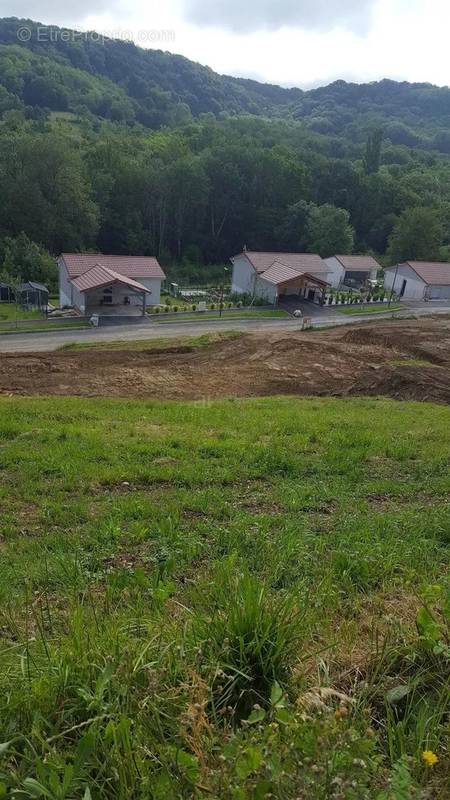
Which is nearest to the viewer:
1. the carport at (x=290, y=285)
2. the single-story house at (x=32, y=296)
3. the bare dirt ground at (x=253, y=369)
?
the bare dirt ground at (x=253, y=369)

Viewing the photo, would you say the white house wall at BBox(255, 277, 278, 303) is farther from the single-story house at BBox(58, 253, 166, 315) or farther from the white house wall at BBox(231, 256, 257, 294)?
the single-story house at BBox(58, 253, 166, 315)

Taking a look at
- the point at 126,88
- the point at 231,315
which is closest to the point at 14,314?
the point at 231,315

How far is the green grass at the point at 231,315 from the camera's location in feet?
133

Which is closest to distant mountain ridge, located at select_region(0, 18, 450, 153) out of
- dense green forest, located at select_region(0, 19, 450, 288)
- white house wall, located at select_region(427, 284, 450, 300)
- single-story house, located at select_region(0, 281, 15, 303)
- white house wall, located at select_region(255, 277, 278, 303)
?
dense green forest, located at select_region(0, 19, 450, 288)

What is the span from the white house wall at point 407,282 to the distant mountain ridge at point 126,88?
291 feet

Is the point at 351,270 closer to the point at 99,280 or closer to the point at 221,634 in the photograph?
the point at 99,280

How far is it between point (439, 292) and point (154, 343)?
3776cm

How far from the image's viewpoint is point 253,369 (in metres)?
23.8

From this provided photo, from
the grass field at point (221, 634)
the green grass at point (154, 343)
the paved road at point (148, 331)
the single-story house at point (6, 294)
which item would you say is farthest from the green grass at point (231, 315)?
the grass field at point (221, 634)

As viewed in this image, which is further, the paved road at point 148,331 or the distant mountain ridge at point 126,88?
the distant mountain ridge at point 126,88

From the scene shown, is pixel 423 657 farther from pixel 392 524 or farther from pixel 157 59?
pixel 157 59

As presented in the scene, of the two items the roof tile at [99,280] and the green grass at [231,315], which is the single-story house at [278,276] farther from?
the roof tile at [99,280]

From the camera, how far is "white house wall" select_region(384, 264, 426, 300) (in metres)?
56.9

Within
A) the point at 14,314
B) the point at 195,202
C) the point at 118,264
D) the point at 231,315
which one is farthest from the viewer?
the point at 195,202
